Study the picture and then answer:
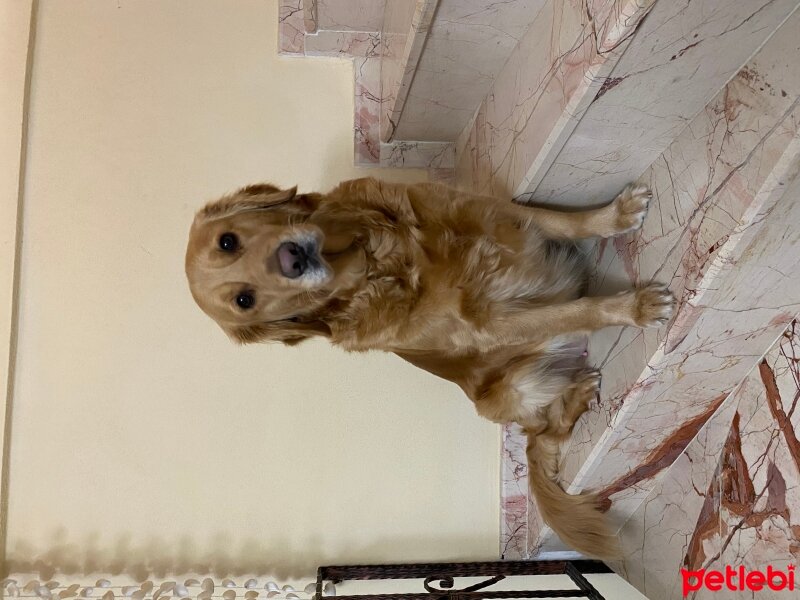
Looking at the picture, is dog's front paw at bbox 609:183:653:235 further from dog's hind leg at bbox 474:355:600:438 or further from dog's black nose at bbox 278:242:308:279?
dog's black nose at bbox 278:242:308:279

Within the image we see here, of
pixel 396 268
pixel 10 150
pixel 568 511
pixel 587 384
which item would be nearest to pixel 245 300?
pixel 396 268

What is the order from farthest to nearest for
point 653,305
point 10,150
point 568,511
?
point 10,150
point 568,511
point 653,305

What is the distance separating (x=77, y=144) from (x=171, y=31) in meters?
0.66

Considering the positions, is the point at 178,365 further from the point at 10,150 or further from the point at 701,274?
the point at 701,274

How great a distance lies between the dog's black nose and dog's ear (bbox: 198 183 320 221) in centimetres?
15

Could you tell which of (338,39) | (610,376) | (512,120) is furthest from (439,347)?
(338,39)

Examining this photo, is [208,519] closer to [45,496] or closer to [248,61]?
[45,496]

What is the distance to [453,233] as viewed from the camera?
1916 millimetres

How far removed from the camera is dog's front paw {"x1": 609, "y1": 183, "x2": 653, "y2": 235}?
1.82 metres

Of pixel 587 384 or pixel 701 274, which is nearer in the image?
pixel 701 274

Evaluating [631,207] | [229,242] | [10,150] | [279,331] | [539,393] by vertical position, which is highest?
[10,150]

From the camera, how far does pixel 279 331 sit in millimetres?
1957

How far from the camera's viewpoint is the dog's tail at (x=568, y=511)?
2217mm

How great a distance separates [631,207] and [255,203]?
1159mm
